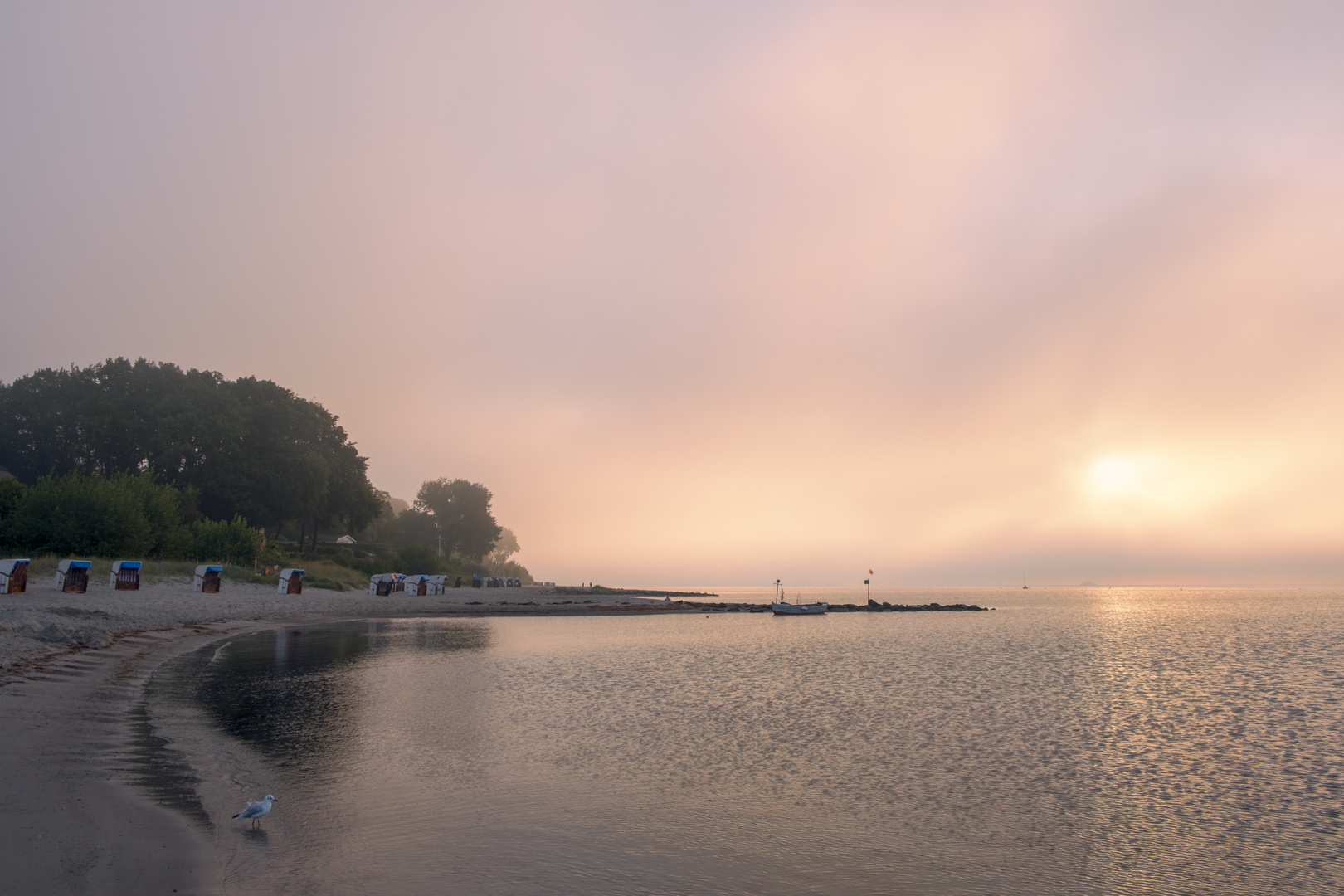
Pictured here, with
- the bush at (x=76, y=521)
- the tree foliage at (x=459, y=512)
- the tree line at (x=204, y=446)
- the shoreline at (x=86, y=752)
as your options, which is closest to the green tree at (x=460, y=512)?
the tree foliage at (x=459, y=512)

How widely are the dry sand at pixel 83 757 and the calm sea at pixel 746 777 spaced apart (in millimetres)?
902

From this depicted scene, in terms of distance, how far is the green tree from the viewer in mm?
156375

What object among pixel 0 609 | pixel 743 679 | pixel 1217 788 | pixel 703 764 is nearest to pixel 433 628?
pixel 0 609

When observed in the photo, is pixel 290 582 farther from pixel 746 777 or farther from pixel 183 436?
pixel 746 777

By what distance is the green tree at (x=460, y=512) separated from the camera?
15638 centimetres

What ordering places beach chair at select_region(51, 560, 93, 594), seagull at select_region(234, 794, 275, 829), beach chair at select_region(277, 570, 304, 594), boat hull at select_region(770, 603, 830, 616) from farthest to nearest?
boat hull at select_region(770, 603, 830, 616)
beach chair at select_region(277, 570, 304, 594)
beach chair at select_region(51, 560, 93, 594)
seagull at select_region(234, 794, 275, 829)

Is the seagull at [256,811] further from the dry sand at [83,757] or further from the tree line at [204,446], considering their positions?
the tree line at [204,446]

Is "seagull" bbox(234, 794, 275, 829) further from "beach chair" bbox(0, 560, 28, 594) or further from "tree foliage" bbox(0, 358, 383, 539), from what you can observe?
"tree foliage" bbox(0, 358, 383, 539)

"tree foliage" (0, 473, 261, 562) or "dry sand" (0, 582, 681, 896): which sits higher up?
"tree foliage" (0, 473, 261, 562)

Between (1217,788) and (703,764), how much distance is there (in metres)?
12.1

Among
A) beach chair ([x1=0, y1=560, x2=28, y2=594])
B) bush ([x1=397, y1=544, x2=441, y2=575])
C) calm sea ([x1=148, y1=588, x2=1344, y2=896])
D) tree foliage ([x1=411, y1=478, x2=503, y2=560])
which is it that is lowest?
calm sea ([x1=148, y1=588, x2=1344, y2=896])

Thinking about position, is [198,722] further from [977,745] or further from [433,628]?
[433,628]

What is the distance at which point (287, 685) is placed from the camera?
2788cm

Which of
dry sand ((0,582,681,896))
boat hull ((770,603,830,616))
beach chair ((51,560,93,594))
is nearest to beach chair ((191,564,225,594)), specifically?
beach chair ((51,560,93,594))
